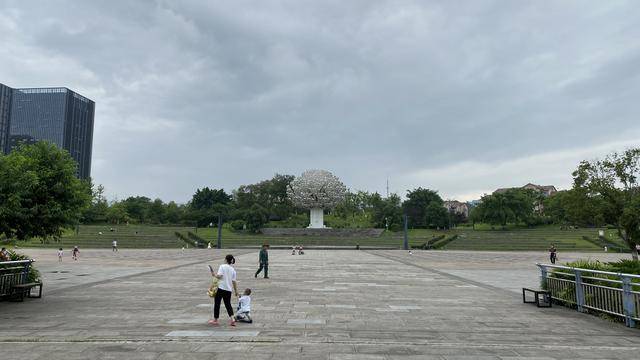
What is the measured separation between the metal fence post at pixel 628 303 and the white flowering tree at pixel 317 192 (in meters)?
68.8

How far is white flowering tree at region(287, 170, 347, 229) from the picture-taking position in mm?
78125

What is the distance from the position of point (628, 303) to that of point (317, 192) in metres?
69.1

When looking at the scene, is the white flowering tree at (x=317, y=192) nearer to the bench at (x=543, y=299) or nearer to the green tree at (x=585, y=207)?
the green tree at (x=585, y=207)

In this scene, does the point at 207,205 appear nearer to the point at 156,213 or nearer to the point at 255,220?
the point at 156,213

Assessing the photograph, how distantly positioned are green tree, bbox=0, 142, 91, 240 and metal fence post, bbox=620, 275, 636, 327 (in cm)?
1428

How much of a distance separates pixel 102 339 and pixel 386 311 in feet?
21.0

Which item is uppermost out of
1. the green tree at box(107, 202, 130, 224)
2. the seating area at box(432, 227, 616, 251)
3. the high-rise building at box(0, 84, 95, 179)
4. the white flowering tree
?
the high-rise building at box(0, 84, 95, 179)

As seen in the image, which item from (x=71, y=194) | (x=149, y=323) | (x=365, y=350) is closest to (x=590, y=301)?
(x=365, y=350)

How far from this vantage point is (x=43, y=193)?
12.5 meters

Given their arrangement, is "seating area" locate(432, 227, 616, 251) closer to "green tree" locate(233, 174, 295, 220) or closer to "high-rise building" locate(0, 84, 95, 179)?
"green tree" locate(233, 174, 295, 220)

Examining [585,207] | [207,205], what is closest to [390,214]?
[207,205]

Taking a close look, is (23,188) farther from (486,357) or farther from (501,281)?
(501,281)

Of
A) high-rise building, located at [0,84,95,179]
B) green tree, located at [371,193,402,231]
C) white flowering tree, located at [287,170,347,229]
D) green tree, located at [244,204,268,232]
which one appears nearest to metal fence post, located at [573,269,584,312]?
white flowering tree, located at [287,170,347,229]

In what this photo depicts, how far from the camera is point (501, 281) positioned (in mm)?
18359
